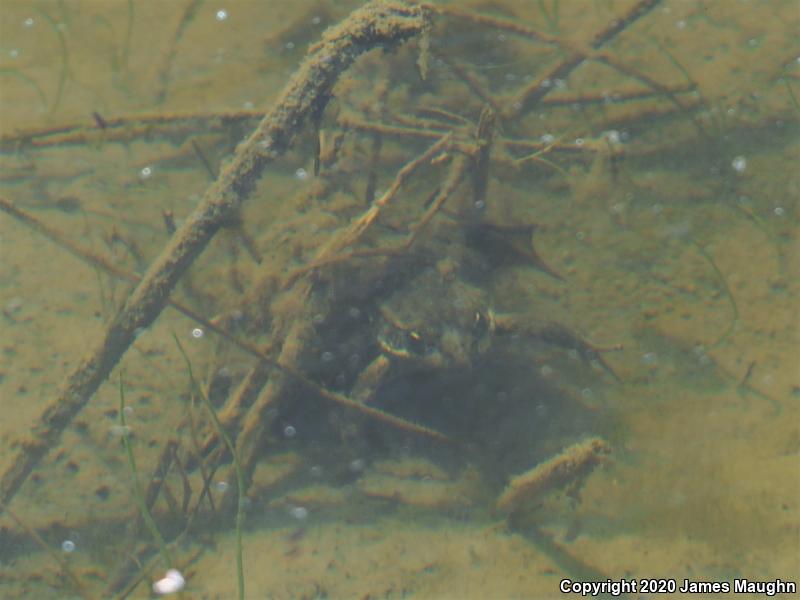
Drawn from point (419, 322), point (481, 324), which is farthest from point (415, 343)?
point (481, 324)

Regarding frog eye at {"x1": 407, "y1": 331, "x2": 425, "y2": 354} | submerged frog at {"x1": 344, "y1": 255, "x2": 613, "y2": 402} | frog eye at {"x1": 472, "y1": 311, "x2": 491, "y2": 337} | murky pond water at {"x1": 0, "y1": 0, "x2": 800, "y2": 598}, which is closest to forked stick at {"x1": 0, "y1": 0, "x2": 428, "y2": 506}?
murky pond water at {"x1": 0, "y1": 0, "x2": 800, "y2": 598}

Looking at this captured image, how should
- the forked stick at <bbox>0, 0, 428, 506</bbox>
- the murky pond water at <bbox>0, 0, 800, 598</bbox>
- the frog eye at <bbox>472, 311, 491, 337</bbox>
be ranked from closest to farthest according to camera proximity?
the murky pond water at <bbox>0, 0, 800, 598</bbox>
the forked stick at <bbox>0, 0, 428, 506</bbox>
the frog eye at <bbox>472, 311, 491, 337</bbox>

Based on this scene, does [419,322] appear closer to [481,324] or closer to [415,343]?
[415,343]

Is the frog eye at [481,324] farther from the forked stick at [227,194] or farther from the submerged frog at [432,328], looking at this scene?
the forked stick at [227,194]

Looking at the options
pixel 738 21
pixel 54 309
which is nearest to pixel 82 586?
pixel 54 309

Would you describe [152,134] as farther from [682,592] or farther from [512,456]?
[682,592]

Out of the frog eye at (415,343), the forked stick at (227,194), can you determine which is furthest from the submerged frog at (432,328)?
the forked stick at (227,194)

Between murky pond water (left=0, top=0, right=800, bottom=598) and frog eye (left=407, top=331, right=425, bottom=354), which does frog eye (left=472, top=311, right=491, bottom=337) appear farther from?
frog eye (left=407, top=331, right=425, bottom=354)
